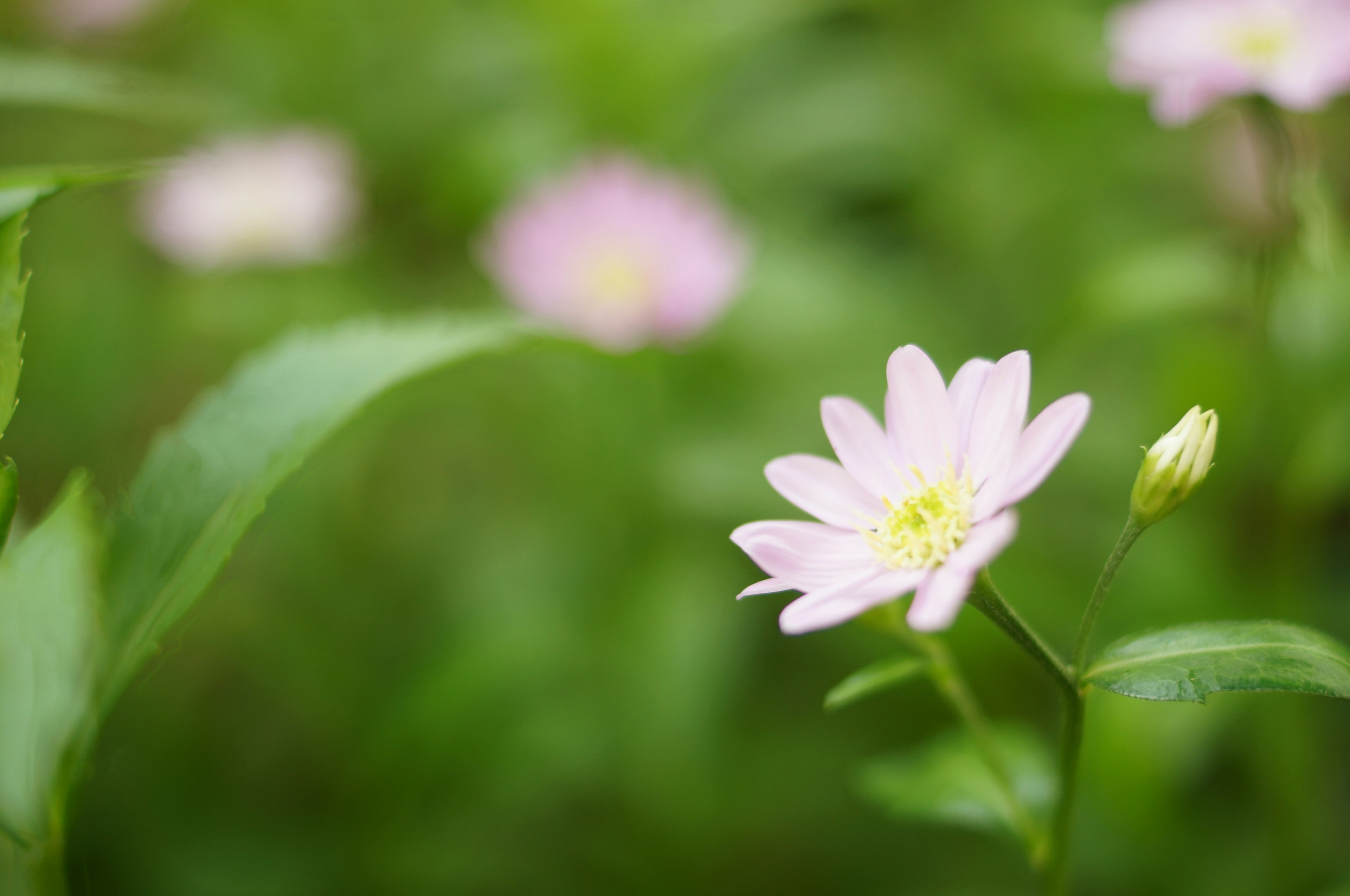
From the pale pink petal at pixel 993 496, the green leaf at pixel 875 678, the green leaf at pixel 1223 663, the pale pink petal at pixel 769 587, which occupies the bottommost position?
the green leaf at pixel 875 678

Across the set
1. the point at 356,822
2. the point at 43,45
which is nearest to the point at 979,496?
the point at 356,822

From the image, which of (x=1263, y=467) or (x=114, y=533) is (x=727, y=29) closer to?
(x=1263, y=467)

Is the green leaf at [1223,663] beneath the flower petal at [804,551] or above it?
beneath

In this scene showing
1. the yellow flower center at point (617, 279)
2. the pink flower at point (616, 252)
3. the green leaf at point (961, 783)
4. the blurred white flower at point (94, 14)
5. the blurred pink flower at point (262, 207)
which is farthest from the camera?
the blurred white flower at point (94, 14)

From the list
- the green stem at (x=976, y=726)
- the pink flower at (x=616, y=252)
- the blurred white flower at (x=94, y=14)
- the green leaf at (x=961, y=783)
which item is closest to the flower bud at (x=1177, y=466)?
the green stem at (x=976, y=726)

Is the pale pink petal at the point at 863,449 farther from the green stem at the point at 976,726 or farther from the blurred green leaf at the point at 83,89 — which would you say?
the blurred green leaf at the point at 83,89

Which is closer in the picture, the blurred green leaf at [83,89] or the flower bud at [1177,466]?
the flower bud at [1177,466]

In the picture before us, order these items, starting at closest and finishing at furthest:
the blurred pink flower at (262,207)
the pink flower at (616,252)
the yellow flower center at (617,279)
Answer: the pink flower at (616,252) < the yellow flower center at (617,279) < the blurred pink flower at (262,207)

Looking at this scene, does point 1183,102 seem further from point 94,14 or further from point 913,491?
point 94,14
